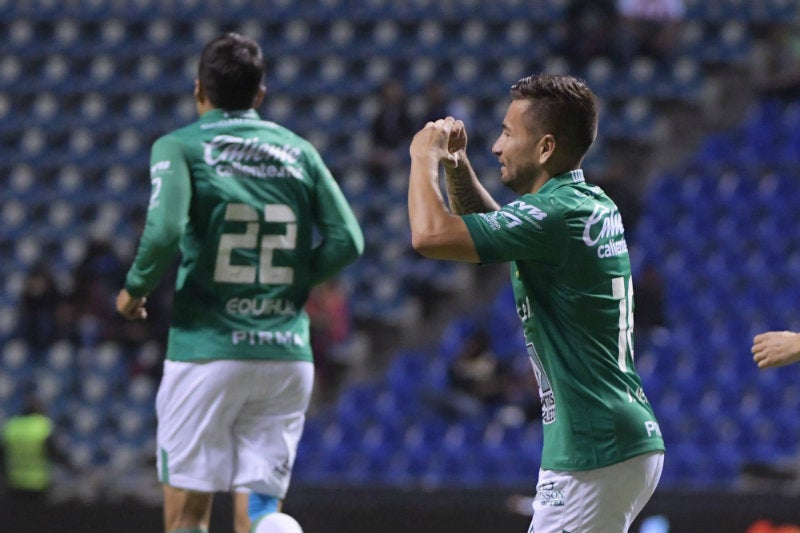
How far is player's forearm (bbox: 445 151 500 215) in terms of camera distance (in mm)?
4160

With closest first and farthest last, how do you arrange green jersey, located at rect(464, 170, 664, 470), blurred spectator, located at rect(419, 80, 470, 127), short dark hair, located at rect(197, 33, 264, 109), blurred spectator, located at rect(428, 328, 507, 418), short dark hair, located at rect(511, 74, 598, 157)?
green jersey, located at rect(464, 170, 664, 470) < short dark hair, located at rect(511, 74, 598, 157) < short dark hair, located at rect(197, 33, 264, 109) < blurred spectator, located at rect(428, 328, 507, 418) < blurred spectator, located at rect(419, 80, 470, 127)

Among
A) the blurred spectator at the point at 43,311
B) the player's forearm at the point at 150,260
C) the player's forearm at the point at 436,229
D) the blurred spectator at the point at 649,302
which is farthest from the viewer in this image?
the blurred spectator at the point at 43,311

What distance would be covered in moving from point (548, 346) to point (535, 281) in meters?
0.19

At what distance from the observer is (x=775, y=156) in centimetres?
1230

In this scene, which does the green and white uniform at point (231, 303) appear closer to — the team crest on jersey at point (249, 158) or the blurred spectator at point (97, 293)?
the team crest on jersey at point (249, 158)

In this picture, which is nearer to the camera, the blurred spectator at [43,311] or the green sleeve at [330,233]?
the green sleeve at [330,233]

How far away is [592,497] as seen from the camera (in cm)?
359

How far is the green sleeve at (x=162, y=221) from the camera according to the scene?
4.44 m

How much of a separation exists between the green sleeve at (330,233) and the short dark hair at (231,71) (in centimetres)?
34

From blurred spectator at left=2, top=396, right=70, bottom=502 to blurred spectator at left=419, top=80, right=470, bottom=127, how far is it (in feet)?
14.5

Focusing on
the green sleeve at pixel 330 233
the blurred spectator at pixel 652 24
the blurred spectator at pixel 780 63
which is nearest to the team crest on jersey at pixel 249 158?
the green sleeve at pixel 330 233

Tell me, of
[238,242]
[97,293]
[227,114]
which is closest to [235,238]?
[238,242]

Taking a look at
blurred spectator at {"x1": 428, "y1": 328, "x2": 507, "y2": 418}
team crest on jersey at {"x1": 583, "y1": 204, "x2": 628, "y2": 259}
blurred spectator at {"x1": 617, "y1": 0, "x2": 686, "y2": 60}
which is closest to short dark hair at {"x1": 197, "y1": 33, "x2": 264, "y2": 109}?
team crest on jersey at {"x1": 583, "y1": 204, "x2": 628, "y2": 259}

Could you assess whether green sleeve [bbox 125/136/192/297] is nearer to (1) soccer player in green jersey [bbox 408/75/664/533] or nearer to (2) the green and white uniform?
(2) the green and white uniform
